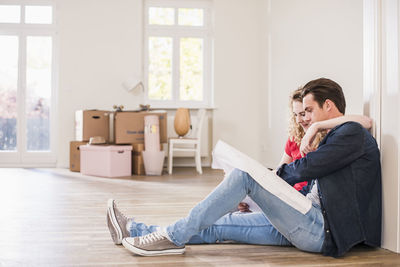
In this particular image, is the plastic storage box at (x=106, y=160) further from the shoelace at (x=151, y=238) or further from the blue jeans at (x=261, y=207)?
the blue jeans at (x=261, y=207)

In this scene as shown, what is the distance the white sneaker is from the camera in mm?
1608

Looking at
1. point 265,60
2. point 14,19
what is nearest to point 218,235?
point 265,60

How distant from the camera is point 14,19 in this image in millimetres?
5930

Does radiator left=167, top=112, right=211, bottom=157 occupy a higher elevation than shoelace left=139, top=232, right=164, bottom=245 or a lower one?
higher

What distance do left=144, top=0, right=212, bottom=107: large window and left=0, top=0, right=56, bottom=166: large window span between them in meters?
1.47

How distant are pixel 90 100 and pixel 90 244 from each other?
4307 millimetres

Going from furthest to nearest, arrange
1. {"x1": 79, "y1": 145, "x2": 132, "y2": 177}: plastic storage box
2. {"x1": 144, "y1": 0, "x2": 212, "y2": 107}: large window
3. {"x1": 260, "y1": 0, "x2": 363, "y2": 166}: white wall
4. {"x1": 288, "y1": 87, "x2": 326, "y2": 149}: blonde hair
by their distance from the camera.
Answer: {"x1": 144, "y1": 0, "x2": 212, "y2": 107}: large window → {"x1": 79, "y1": 145, "x2": 132, "y2": 177}: plastic storage box → {"x1": 260, "y1": 0, "x2": 363, "y2": 166}: white wall → {"x1": 288, "y1": 87, "x2": 326, "y2": 149}: blonde hair

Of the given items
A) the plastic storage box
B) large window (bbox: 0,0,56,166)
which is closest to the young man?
the plastic storage box

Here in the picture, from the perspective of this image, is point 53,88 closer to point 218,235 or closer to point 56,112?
point 56,112

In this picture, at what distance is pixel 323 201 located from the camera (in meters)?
1.56

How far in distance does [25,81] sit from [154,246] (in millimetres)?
5091

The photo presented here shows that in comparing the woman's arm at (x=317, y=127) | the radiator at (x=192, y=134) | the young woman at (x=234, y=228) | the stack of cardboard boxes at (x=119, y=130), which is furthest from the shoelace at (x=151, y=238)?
the radiator at (x=192, y=134)

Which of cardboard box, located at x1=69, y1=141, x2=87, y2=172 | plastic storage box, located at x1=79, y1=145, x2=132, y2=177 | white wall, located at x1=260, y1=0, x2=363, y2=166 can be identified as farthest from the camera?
cardboard box, located at x1=69, y1=141, x2=87, y2=172

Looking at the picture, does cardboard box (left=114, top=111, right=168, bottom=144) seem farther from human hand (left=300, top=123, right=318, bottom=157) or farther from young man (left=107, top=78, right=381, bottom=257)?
human hand (left=300, top=123, right=318, bottom=157)
